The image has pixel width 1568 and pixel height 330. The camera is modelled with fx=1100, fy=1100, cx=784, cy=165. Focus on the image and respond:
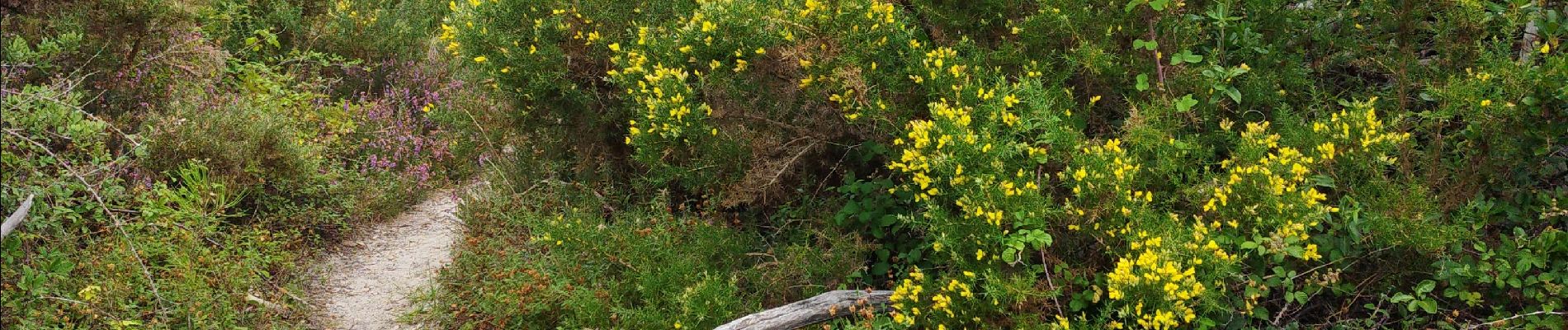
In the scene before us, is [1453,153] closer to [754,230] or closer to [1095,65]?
[1095,65]

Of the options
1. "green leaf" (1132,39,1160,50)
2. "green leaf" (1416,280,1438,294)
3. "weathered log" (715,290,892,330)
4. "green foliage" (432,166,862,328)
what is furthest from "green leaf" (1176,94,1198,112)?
"green foliage" (432,166,862,328)

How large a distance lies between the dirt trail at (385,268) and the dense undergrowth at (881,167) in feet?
0.64

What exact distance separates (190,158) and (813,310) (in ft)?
14.3

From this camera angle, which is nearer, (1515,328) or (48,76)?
(1515,328)

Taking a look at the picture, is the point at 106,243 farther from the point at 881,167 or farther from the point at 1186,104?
the point at 1186,104

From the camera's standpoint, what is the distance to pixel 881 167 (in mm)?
5543

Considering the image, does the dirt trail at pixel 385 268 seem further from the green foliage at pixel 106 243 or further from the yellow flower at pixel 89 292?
the yellow flower at pixel 89 292

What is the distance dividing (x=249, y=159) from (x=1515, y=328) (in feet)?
22.1

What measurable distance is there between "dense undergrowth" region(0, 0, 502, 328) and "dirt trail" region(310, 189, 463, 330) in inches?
5.5

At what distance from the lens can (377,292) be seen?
665 cm

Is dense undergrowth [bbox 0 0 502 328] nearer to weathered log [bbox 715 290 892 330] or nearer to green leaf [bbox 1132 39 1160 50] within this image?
weathered log [bbox 715 290 892 330]

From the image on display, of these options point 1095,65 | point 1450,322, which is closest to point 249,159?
point 1095,65

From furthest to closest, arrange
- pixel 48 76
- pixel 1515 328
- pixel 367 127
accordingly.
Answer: pixel 367 127 < pixel 48 76 < pixel 1515 328

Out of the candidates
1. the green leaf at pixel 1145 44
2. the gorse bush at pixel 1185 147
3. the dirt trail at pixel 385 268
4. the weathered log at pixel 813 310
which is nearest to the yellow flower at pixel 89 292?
the dirt trail at pixel 385 268
